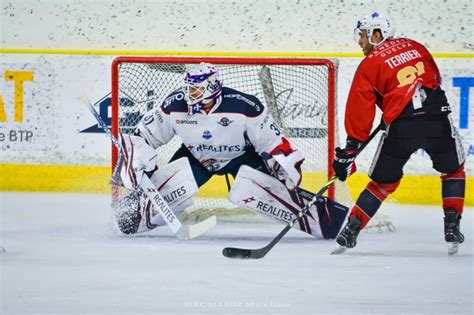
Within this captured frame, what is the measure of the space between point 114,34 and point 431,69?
9.05ft

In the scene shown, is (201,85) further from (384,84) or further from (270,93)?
(270,93)

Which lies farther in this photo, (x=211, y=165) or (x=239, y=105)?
(x=211, y=165)

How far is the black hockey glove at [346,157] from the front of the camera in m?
4.12

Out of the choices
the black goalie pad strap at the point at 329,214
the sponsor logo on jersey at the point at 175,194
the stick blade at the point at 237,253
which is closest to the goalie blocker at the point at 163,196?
the sponsor logo on jersey at the point at 175,194

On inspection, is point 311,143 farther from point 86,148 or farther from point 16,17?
point 16,17

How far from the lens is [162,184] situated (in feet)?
15.5

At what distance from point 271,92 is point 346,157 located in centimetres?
154

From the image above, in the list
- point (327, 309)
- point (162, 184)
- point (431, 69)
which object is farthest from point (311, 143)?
point (327, 309)

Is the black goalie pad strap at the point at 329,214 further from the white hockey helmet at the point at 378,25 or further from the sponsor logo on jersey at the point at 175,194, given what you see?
the white hockey helmet at the point at 378,25

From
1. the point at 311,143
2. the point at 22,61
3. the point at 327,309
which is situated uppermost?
the point at 22,61

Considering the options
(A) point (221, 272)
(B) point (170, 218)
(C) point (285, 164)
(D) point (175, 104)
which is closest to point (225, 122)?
(D) point (175, 104)

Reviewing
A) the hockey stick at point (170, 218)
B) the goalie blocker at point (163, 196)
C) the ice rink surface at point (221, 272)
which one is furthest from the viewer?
the goalie blocker at point (163, 196)

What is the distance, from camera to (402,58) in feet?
13.5

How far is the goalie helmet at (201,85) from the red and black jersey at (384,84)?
0.75 m
